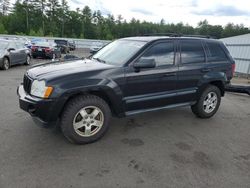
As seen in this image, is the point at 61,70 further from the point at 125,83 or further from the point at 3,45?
the point at 3,45

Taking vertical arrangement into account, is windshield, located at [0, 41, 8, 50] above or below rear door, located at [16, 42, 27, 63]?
above

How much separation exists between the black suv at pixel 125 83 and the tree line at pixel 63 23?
157 feet

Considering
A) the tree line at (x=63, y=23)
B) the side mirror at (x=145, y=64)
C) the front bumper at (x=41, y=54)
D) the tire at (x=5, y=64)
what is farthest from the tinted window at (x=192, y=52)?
the tree line at (x=63, y=23)

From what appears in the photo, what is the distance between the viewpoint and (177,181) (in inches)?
115

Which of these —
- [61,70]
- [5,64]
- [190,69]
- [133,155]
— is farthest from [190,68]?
[5,64]

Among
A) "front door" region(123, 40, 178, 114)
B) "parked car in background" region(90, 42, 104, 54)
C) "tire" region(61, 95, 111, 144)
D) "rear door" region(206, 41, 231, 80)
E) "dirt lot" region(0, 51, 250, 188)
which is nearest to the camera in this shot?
"dirt lot" region(0, 51, 250, 188)

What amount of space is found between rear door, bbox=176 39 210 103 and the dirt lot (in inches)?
28.0

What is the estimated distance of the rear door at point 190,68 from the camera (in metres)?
4.56

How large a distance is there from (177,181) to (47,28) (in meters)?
69.2

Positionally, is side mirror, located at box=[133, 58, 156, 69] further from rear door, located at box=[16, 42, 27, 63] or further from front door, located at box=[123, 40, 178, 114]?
rear door, located at box=[16, 42, 27, 63]

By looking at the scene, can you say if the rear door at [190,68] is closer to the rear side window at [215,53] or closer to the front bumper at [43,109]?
the rear side window at [215,53]

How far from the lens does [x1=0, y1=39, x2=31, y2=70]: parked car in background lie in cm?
1045

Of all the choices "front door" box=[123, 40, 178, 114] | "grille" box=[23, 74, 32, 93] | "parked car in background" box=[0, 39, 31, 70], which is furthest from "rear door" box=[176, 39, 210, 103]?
"parked car in background" box=[0, 39, 31, 70]

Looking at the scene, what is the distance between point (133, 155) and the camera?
11.5ft
